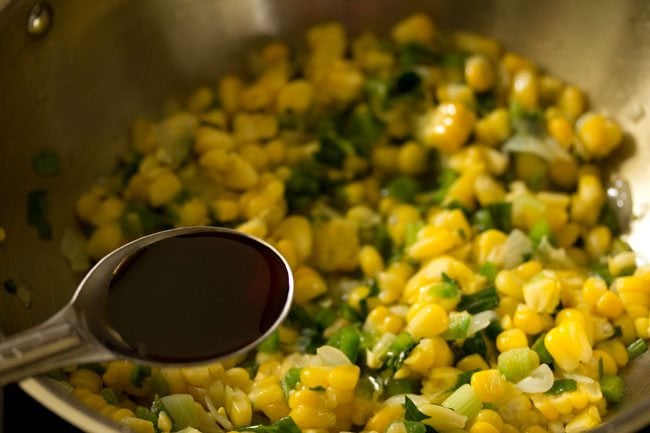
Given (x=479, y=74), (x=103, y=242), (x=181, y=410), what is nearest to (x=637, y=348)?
(x=479, y=74)

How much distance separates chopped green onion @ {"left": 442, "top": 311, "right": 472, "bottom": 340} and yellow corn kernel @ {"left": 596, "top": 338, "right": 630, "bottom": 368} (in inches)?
10.7

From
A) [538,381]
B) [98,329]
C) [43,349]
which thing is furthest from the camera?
[538,381]

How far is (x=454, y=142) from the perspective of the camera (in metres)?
2.13

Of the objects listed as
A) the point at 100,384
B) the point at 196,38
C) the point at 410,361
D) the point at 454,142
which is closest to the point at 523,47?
the point at 454,142

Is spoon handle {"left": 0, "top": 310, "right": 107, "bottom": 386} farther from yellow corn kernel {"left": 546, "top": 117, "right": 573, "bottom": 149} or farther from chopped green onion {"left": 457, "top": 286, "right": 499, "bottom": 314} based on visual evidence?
yellow corn kernel {"left": 546, "top": 117, "right": 573, "bottom": 149}

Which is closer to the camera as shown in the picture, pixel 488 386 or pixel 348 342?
pixel 488 386

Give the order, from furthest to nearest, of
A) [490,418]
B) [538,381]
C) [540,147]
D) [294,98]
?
[294,98], [540,147], [538,381], [490,418]

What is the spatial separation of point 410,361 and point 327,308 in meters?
0.30

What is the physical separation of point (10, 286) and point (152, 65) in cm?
→ 70

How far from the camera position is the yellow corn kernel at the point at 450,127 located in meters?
2.12

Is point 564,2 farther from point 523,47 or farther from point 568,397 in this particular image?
point 568,397

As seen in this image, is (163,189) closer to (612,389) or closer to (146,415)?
(146,415)

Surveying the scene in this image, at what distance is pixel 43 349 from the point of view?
51.1 inches

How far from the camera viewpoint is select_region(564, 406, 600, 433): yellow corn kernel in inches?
61.6
